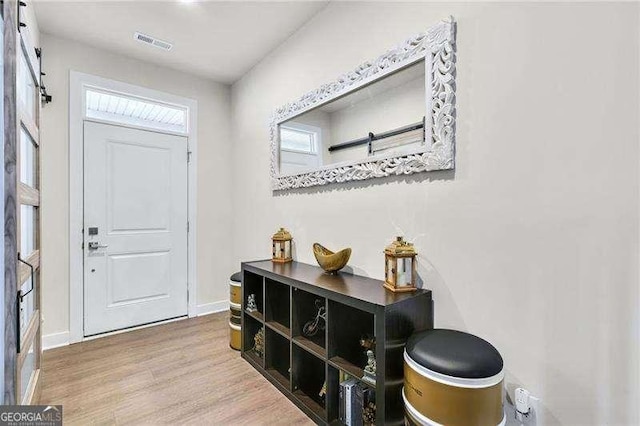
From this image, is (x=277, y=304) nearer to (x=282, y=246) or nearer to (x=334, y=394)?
(x=282, y=246)

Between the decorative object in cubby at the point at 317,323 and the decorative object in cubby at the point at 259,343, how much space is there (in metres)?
0.55

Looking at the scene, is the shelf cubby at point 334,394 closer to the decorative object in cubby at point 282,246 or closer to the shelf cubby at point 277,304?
the shelf cubby at point 277,304

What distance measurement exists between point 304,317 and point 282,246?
2.51 feet

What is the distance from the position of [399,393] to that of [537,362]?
0.64m

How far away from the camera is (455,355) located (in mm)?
1264

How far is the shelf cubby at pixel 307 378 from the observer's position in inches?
79.9

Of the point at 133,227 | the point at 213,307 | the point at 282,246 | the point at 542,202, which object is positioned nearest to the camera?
the point at 542,202

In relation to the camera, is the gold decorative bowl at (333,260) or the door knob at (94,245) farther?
the door knob at (94,245)

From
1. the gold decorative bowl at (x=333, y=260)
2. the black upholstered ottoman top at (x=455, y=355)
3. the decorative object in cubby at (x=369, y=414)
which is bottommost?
the decorative object in cubby at (x=369, y=414)

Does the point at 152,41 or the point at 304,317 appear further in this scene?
the point at 152,41

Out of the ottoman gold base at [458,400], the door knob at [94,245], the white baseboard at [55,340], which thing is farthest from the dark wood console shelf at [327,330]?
the white baseboard at [55,340]

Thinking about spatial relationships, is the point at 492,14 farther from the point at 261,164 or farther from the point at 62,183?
the point at 62,183

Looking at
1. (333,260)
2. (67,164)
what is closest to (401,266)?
(333,260)

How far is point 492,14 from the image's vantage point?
1533 millimetres
